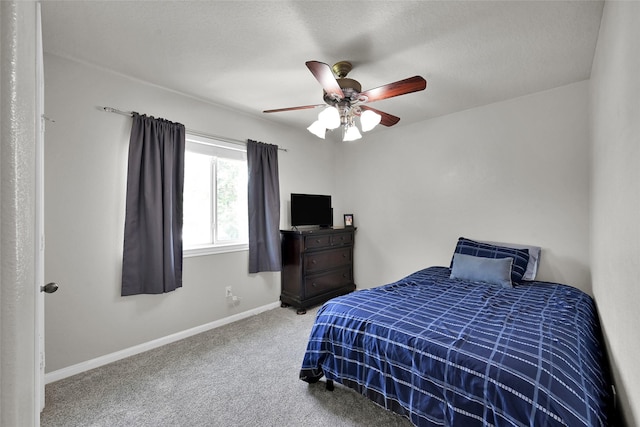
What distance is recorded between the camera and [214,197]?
10.6 feet

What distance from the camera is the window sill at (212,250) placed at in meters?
2.96

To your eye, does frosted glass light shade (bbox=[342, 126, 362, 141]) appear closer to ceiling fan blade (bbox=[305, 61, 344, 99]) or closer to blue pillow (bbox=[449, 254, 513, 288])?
ceiling fan blade (bbox=[305, 61, 344, 99])

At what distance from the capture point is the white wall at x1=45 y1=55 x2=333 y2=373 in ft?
7.25

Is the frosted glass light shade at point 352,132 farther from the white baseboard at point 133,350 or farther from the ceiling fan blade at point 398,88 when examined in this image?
the white baseboard at point 133,350

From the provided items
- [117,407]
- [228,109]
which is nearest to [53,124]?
[228,109]

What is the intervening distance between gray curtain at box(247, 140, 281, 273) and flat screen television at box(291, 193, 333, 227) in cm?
29

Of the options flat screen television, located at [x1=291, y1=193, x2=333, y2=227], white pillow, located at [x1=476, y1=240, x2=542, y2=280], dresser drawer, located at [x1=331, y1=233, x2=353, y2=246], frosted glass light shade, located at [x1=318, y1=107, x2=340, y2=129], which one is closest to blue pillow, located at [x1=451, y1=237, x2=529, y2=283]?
white pillow, located at [x1=476, y1=240, x2=542, y2=280]

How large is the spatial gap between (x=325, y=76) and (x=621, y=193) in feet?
5.52

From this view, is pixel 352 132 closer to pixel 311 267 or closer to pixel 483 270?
pixel 483 270

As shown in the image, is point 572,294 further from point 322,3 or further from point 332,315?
point 322,3

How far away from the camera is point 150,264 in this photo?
261 cm

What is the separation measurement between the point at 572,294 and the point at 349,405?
1965 millimetres

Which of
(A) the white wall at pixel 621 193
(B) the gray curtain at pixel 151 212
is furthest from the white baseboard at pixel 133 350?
(A) the white wall at pixel 621 193

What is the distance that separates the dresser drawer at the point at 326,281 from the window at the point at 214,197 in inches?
36.9
